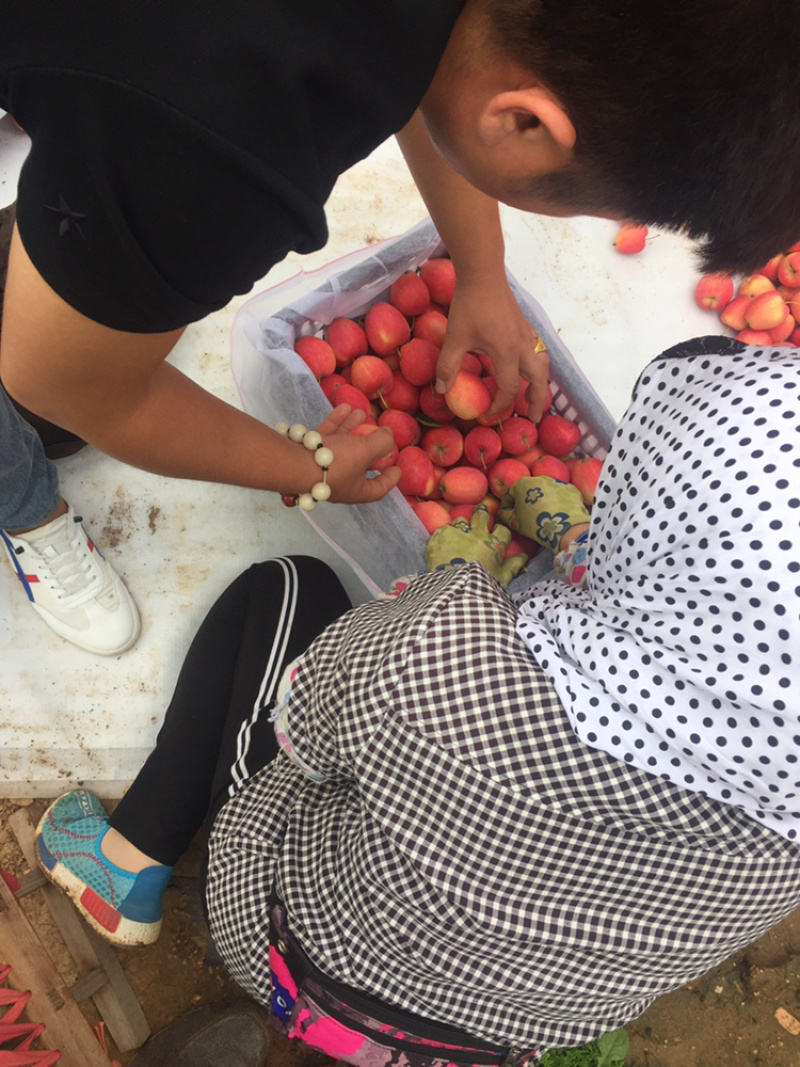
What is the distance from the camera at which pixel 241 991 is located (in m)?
1.35

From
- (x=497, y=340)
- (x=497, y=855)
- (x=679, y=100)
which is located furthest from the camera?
(x=497, y=340)

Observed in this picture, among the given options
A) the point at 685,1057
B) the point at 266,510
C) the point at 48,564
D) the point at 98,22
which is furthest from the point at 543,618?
the point at 685,1057

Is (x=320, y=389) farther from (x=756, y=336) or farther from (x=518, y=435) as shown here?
(x=756, y=336)

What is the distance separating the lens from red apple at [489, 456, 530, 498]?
1.29m

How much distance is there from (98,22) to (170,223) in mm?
110

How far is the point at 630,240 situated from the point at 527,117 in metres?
1.23

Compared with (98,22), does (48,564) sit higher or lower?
lower

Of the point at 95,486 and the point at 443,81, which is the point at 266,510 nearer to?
the point at 95,486

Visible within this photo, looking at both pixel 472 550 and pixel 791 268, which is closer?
pixel 472 550

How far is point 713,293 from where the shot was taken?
1515 mm

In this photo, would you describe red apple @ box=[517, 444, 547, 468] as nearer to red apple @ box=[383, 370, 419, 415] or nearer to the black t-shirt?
red apple @ box=[383, 370, 419, 415]

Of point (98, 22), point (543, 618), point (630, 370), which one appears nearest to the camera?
point (98, 22)

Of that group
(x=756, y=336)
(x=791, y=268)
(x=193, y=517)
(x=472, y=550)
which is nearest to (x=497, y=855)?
(x=472, y=550)

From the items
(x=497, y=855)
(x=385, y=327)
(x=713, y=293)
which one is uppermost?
(x=385, y=327)
